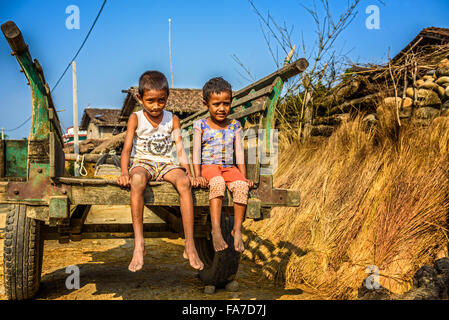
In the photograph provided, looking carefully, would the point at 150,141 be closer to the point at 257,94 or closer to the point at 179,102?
the point at 257,94

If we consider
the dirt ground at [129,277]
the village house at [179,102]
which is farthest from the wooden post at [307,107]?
the village house at [179,102]

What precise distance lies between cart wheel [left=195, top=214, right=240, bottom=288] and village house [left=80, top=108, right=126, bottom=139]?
33.9 meters

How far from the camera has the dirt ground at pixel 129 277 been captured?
3.40 metres

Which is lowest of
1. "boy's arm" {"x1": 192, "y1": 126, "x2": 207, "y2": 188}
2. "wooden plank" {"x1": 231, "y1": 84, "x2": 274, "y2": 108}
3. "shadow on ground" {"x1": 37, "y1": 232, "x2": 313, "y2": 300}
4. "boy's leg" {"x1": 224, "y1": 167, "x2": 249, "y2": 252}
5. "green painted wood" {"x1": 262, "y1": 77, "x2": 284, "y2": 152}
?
"shadow on ground" {"x1": 37, "y1": 232, "x2": 313, "y2": 300}

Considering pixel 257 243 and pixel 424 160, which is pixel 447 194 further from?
pixel 257 243

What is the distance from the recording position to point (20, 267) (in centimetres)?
283

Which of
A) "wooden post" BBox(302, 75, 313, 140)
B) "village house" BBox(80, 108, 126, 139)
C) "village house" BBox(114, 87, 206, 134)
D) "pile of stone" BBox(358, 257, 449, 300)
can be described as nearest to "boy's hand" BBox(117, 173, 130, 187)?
"pile of stone" BBox(358, 257, 449, 300)

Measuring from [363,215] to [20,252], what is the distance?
3.12 meters

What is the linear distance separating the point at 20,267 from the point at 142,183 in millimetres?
1200

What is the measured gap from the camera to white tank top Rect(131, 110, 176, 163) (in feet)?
9.78

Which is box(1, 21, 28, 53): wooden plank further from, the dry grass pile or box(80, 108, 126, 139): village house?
box(80, 108, 126, 139): village house

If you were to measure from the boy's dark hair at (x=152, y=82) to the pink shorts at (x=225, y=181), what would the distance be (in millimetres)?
708
